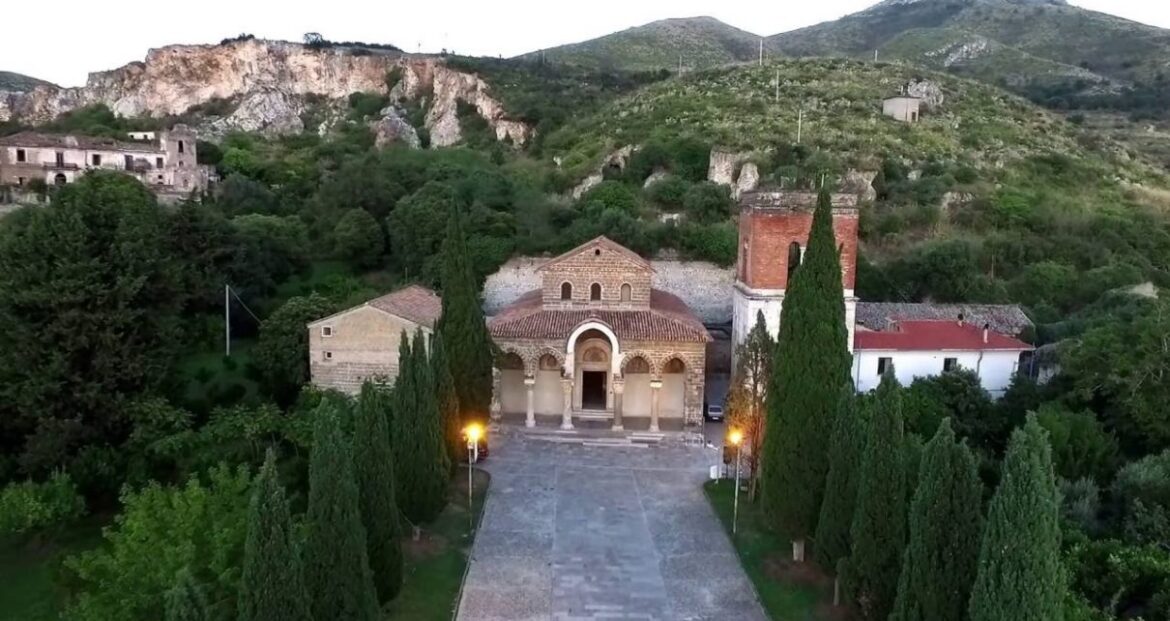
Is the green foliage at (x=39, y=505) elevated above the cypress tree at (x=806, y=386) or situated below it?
below

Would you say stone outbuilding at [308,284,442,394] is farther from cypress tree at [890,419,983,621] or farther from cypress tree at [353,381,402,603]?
cypress tree at [890,419,983,621]

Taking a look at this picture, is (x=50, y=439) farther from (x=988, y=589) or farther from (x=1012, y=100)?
(x=1012, y=100)

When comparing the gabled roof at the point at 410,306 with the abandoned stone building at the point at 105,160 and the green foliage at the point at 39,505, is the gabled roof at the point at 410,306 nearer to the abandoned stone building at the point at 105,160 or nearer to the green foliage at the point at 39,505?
the green foliage at the point at 39,505

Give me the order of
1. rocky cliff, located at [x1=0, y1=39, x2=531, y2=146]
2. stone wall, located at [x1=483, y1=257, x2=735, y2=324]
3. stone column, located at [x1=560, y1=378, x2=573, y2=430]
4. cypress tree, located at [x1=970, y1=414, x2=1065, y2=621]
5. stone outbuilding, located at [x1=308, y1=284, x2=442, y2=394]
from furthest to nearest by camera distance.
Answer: rocky cliff, located at [x1=0, y1=39, x2=531, y2=146]
stone wall, located at [x1=483, y1=257, x2=735, y2=324]
stone column, located at [x1=560, y1=378, x2=573, y2=430]
stone outbuilding, located at [x1=308, y1=284, x2=442, y2=394]
cypress tree, located at [x1=970, y1=414, x2=1065, y2=621]

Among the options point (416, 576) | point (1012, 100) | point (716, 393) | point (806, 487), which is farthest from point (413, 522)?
point (1012, 100)

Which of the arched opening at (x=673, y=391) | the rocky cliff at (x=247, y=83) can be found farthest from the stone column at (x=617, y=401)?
the rocky cliff at (x=247, y=83)

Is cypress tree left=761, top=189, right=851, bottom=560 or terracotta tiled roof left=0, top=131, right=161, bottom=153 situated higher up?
terracotta tiled roof left=0, top=131, right=161, bottom=153

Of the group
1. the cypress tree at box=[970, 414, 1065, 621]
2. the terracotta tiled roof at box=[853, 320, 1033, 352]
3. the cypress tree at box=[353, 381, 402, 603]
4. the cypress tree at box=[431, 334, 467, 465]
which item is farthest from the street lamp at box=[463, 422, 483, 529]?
the terracotta tiled roof at box=[853, 320, 1033, 352]
